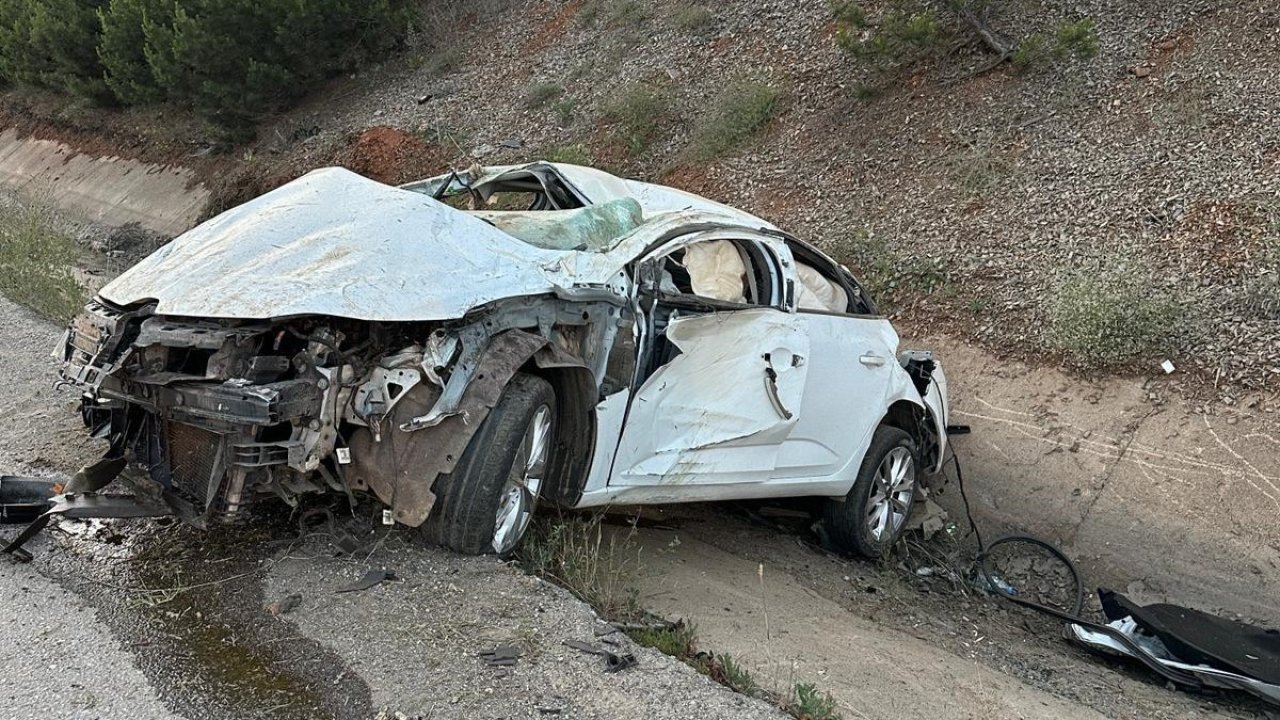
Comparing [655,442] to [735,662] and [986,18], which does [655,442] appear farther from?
[986,18]

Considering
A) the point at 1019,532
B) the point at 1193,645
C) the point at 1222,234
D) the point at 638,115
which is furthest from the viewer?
the point at 638,115

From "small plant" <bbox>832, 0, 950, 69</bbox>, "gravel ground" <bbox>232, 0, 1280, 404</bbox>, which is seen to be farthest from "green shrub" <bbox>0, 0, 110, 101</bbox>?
"small plant" <bbox>832, 0, 950, 69</bbox>

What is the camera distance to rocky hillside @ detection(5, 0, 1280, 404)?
8352 millimetres

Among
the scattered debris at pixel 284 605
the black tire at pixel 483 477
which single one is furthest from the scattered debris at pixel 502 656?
the scattered debris at pixel 284 605

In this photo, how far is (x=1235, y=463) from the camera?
7.22 m

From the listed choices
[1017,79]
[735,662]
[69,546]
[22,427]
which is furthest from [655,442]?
[1017,79]

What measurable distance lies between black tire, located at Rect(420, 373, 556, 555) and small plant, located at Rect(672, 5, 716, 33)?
12.8 meters

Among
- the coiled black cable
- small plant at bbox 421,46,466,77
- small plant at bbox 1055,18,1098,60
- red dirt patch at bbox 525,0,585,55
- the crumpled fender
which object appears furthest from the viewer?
small plant at bbox 421,46,466,77

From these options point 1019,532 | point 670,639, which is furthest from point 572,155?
point 670,639

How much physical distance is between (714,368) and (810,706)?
186 cm

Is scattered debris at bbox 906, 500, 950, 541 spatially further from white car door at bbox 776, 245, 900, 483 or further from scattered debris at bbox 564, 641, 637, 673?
scattered debris at bbox 564, 641, 637, 673

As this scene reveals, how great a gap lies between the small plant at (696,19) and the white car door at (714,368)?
37.0ft

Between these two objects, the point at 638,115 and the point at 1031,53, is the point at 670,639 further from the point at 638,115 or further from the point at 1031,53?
the point at 638,115

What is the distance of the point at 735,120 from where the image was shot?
1313cm
